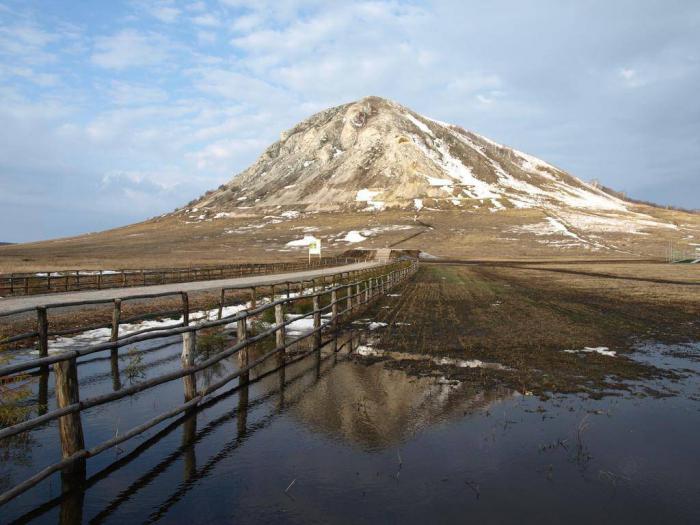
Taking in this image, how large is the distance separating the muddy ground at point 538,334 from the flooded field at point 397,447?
0.37 feet

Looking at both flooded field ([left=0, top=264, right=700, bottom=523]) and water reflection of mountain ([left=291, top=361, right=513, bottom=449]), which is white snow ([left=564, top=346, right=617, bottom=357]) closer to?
flooded field ([left=0, top=264, right=700, bottom=523])

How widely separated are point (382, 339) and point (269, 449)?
8.07m

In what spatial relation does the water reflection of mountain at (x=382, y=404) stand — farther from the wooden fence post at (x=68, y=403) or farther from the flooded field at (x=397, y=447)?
the wooden fence post at (x=68, y=403)

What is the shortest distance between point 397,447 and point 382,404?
5.94 feet

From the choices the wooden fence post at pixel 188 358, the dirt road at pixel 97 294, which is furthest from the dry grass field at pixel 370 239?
the wooden fence post at pixel 188 358

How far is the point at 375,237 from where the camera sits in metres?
116

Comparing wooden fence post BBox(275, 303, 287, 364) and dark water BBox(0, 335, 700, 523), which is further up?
wooden fence post BBox(275, 303, 287, 364)

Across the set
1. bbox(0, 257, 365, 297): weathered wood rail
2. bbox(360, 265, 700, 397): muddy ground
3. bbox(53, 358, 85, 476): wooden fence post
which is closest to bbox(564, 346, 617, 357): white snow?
bbox(360, 265, 700, 397): muddy ground

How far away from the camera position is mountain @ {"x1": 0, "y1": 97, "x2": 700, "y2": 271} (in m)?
97.1

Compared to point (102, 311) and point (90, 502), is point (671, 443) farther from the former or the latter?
point (102, 311)

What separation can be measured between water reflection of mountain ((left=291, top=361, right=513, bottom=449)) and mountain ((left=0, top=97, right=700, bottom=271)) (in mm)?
59824

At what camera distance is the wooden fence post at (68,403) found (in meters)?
5.67

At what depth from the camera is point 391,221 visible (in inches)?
5290

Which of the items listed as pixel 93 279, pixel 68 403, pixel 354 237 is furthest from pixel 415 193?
pixel 68 403
